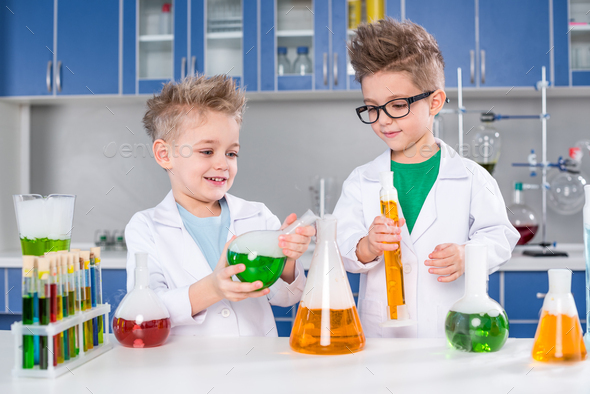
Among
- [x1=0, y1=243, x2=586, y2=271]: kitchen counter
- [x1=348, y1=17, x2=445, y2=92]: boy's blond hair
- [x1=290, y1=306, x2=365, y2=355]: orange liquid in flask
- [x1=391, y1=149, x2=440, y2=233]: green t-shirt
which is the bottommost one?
[x1=0, y1=243, x2=586, y2=271]: kitchen counter

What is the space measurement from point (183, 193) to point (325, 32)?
1.49 meters

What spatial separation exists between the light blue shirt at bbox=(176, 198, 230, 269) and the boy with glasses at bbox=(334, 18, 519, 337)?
0.26 metres

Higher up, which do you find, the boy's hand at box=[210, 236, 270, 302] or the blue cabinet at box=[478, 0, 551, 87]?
the blue cabinet at box=[478, 0, 551, 87]

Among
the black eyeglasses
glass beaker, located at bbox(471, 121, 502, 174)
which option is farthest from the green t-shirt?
glass beaker, located at bbox(471, 121, 502, 174)

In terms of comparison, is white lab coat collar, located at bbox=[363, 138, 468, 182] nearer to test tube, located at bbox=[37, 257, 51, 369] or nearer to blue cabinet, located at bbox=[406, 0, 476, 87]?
test tube, located at bbox=[37, 257, 51, 369]

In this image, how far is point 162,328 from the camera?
27.9 inches

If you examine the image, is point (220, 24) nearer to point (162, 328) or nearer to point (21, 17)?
point (21, 17)

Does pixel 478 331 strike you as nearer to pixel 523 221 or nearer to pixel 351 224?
pixel 351 224

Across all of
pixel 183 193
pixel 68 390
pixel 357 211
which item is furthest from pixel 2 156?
pixel 68 390

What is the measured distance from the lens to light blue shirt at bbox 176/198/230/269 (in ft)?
3.39

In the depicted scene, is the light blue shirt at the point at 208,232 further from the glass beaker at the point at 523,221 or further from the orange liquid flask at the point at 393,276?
the glass beaker at the point at 523,221

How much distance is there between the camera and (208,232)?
1046mm

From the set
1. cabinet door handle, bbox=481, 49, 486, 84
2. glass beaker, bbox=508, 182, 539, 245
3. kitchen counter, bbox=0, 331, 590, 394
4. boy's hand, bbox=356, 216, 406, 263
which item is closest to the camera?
kitchen counter, bbox=0, 331, 590, 394

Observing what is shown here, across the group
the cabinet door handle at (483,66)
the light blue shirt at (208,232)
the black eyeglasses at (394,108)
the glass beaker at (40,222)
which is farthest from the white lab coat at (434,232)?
the cabinet door handle at (483,66)
